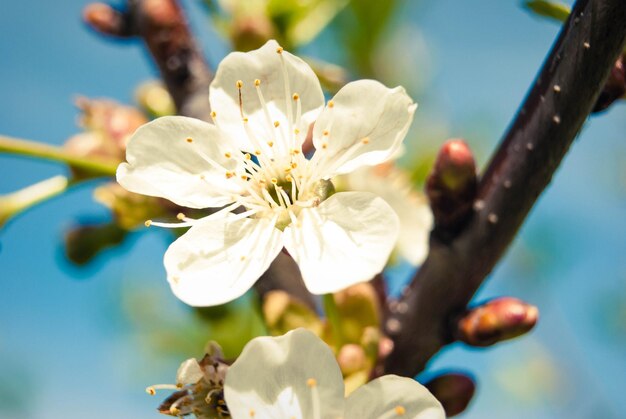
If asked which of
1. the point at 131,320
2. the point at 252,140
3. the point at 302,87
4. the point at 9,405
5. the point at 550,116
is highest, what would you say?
the point at 550,116

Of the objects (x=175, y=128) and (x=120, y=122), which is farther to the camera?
(x=120, y=122)

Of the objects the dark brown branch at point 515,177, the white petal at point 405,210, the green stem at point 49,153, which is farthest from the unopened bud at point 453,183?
the green stem at point 49,153

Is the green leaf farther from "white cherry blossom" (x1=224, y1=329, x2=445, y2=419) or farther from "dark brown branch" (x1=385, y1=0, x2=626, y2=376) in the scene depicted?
"white cherry blossom" (x1=224, y1=329, x2=445, y2=419)

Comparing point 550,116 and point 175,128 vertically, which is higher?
point 550,116

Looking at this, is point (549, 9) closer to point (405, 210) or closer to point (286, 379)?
point (286, 379)

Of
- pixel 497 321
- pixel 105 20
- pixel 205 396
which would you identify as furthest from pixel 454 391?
pixel 105 20

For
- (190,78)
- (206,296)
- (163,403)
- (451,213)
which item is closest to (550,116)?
(451,213)

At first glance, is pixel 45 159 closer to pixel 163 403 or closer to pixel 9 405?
pixel 163 403
